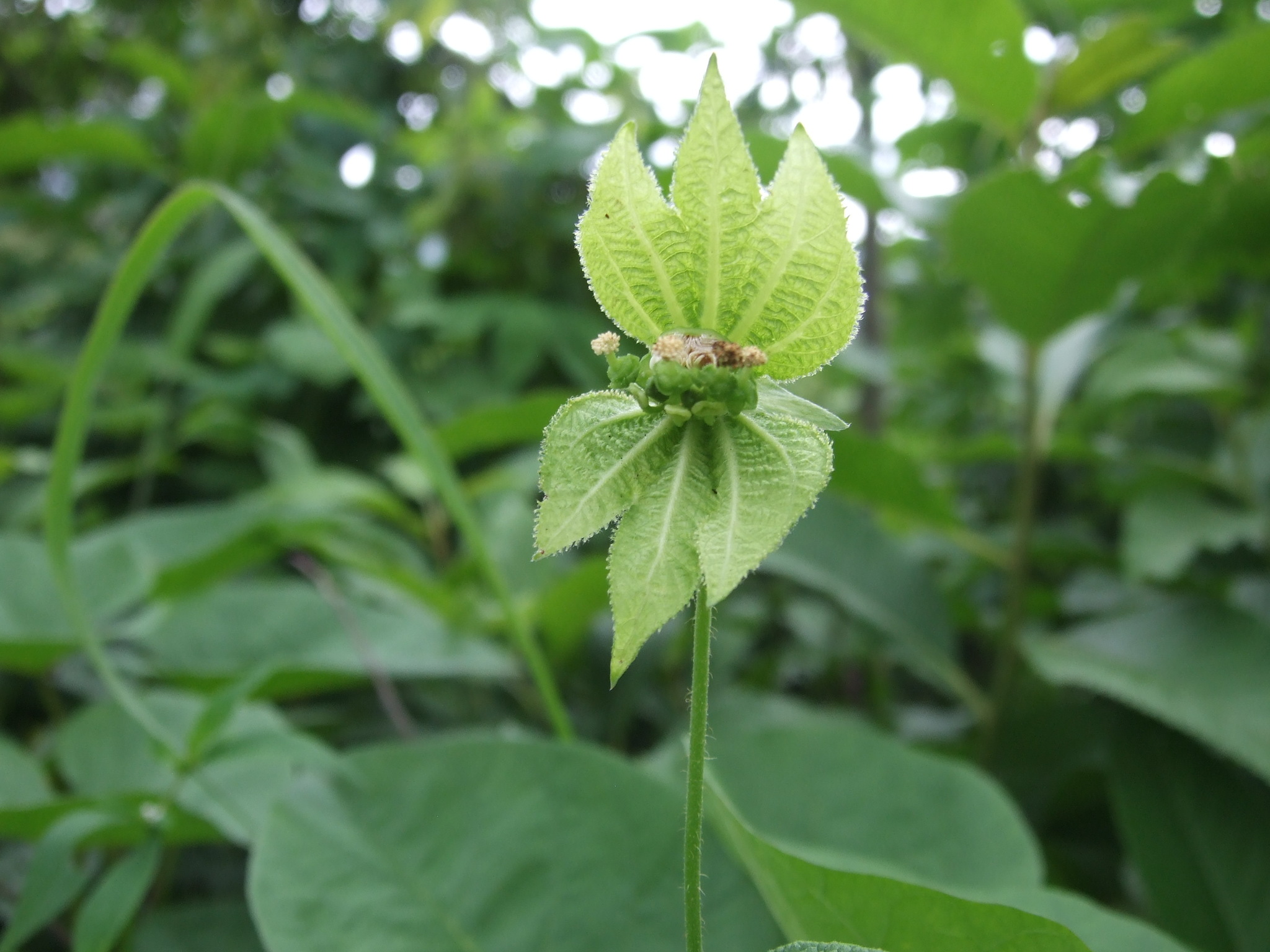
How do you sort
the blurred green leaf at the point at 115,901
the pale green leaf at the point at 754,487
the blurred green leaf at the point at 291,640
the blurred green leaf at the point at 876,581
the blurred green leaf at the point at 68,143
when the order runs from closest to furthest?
the pale green leaf at the point at 754,487 < the blurred green leaf at the point at 115,901 < the blurred green leaf at the point at 291,640 < the blurred green leaf at the point at 876,581 < the blurred green leaf at the point at 68,143

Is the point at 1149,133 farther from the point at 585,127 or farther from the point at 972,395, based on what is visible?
the point at 585,127

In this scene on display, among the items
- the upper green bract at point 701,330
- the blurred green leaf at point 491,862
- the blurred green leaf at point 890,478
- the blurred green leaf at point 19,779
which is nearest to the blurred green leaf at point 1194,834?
the blurred green leaf at point 890,478

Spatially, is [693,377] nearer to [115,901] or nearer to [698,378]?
[698,378]

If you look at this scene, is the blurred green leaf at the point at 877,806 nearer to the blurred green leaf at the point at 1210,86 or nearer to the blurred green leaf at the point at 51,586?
the blurred green leaf at the point at 51,586

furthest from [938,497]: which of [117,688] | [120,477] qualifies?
[120,477]

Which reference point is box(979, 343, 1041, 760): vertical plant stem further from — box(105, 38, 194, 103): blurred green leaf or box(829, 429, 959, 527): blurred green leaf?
box(105, 38, 194, 103): blurred green leaf

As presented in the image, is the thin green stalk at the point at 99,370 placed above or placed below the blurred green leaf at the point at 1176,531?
above
